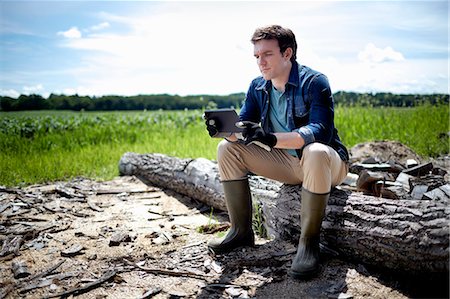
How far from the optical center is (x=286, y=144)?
2.88 meters

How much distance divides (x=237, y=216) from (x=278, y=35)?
1531 millimetres

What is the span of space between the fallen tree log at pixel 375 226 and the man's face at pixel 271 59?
1.00m

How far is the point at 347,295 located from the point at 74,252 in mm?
2428

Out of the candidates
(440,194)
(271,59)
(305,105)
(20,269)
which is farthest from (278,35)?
(20,269)

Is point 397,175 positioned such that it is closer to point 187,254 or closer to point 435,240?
point 435,240

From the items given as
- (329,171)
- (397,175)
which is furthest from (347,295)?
(397,175)

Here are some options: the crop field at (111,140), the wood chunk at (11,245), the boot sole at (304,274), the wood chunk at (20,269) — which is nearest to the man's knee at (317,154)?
the boot sole at (304,274)

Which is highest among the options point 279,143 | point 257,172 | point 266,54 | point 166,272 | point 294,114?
point 266,54

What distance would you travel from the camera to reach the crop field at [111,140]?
7.30m

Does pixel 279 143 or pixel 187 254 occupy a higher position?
pixel 279 143

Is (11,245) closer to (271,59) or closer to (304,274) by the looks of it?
(304,274)

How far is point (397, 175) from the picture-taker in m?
5.10

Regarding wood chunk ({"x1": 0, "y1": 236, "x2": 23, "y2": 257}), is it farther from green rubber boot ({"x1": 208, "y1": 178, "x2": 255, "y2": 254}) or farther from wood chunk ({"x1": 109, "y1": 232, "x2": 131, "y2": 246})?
green rubber boot ({"x1": 208, "y1": 178, "x2": 255, "y2": 254})

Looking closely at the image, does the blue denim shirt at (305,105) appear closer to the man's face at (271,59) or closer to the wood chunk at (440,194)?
the man's face at (271,59)
